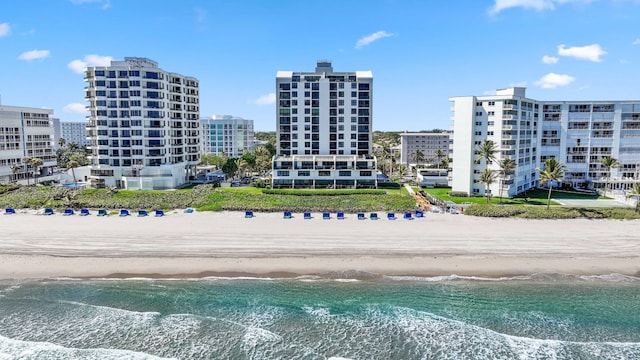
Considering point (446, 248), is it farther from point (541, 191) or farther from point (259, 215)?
point (541, 191)

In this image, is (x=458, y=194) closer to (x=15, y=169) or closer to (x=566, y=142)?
(x=566, y=142)

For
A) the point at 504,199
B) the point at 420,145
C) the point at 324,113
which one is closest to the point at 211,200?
the point at 324,113

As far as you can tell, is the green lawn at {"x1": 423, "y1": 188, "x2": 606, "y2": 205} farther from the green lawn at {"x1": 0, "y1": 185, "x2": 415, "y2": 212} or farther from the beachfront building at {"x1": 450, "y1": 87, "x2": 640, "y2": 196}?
the green lawn at {"x1": 0, "y1": 185, "x2": 415, "y2": 212}

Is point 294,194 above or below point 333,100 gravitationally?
below

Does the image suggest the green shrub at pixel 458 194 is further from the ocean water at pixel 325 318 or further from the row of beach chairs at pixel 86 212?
the row of beach chairs at pixel 86 212

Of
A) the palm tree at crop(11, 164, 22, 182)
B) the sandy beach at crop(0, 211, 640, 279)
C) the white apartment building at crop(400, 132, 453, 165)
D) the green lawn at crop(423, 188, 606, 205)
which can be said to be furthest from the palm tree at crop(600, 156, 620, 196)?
Answer: the palm tree at crop(11, 164, 22, 182)


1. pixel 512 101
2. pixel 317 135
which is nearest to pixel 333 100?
pixel 317 135
